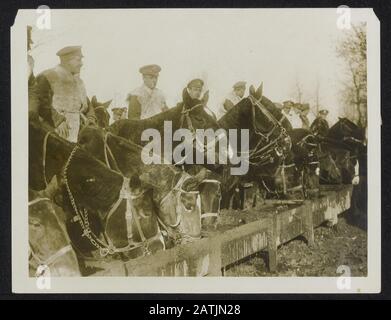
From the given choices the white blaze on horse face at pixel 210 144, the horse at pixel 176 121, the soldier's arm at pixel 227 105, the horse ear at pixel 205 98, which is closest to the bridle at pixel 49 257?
the horse at pixel 176 121

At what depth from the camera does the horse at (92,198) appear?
12.9 feet

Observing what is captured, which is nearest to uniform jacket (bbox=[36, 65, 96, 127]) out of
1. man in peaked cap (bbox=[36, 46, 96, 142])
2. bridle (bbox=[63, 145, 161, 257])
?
man in peaked cap (bbox=[36, 46, 96, 142])

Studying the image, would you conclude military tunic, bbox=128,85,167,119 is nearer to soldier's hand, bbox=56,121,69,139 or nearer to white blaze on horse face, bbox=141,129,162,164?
white blaze on horse face, bbox=141,129,162,164

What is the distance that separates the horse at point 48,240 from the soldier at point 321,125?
164cm

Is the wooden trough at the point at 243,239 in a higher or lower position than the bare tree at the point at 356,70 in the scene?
lower

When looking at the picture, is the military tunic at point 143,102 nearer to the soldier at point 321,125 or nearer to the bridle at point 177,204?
the bridle at point 177,204

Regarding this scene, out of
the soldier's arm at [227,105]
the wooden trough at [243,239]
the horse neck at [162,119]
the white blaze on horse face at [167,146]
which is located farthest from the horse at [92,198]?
the soldier's arm at [227,105]

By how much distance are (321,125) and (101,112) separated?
4.48ft

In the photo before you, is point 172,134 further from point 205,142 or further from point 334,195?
point 334,195

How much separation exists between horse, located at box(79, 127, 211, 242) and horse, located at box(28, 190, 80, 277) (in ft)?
1.43

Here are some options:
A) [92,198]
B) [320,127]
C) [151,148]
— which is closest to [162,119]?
[151,148]

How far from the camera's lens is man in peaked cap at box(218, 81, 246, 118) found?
397 cm

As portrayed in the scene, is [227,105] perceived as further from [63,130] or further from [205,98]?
[63,130]

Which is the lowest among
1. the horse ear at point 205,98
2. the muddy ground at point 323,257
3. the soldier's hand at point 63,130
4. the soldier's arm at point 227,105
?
the muddy ground at point 323,257
